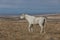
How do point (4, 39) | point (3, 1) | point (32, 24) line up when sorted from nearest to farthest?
point (4, 39), point (32, 24), point (3, 1)

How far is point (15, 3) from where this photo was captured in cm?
761

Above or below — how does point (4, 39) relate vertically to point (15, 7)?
below

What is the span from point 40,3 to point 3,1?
157 centimetres

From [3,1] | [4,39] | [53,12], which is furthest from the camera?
[53,12]

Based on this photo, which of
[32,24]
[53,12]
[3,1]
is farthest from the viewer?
[53,12]

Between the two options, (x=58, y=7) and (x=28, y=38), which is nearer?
(x=28, y=38)

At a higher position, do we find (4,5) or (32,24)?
(4,5)

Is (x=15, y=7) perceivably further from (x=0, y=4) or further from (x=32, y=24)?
(x=32, y=24)

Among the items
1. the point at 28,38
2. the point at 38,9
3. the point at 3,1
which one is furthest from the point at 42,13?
the point at 28,38

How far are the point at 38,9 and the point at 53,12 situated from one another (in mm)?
754

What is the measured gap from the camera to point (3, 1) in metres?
7.37

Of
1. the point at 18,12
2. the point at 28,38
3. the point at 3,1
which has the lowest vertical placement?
the point at 28,38

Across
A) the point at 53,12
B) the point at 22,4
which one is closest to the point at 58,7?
the point at 53,12

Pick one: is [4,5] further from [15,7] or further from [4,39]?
[4,39]
